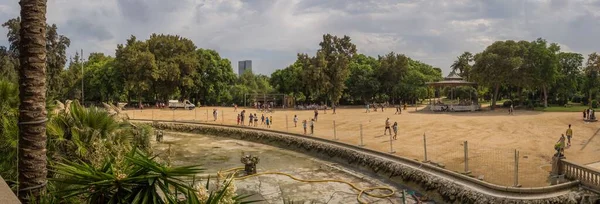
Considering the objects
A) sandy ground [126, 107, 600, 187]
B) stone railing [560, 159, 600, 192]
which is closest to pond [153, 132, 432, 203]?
sandy ground [126, 107, 600, 187]

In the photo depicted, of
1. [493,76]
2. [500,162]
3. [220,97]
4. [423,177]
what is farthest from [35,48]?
[220,97]

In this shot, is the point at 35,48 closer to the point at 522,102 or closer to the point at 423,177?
the point at 423,177

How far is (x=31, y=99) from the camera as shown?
496cm

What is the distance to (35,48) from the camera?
16.1ft

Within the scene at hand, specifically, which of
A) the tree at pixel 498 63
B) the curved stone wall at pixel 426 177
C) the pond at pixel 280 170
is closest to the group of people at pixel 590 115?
the tree at pixel 498 63

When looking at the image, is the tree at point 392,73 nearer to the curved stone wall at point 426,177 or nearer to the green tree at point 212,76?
the green tree at point 212,76

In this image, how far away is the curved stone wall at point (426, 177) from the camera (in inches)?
480

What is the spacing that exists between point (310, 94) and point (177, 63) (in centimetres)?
1863

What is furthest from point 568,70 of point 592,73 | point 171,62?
point 171,62

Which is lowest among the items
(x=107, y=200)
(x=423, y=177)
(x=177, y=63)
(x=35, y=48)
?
(x=423, y=177)

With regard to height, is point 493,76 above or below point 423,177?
above

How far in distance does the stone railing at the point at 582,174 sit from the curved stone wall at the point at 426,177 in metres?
0.30

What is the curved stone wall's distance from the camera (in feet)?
40.0

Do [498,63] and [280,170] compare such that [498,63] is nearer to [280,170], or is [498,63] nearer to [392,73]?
[392,73]
